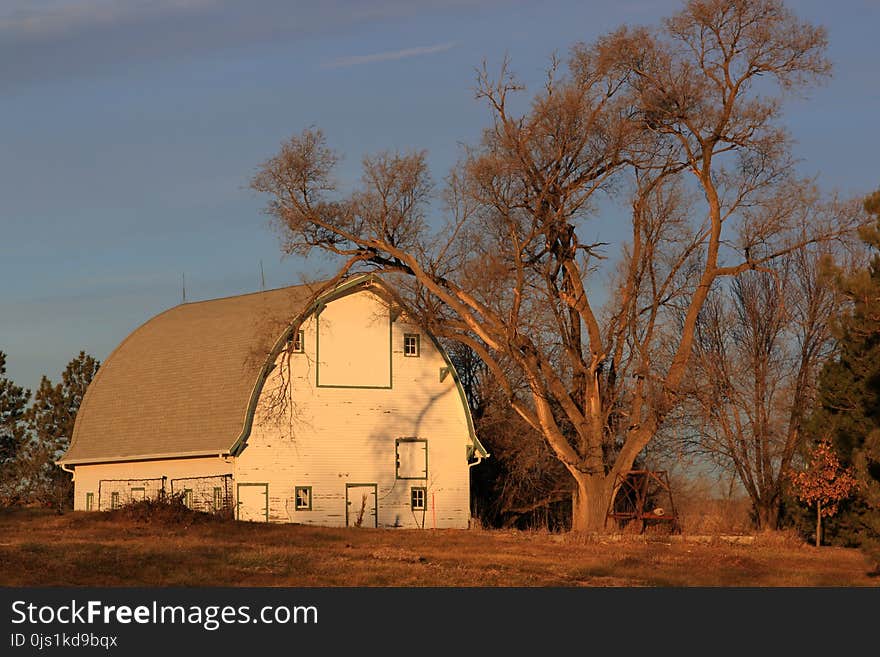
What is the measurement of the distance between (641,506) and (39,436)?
28715mm

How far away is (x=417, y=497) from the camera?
4150cm

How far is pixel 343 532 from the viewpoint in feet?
116

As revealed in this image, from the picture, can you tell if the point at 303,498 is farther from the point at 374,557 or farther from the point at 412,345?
the point at 374,557

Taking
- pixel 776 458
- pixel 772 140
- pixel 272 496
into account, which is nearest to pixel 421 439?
pixel 272 496

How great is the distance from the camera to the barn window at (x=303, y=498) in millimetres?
39625

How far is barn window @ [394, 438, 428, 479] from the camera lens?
4138cm

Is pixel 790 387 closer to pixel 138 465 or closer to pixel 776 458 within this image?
pixel 776 458

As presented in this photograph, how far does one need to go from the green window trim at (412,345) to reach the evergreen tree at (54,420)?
18.1m

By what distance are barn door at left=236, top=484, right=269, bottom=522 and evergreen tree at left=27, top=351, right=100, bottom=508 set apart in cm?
1660

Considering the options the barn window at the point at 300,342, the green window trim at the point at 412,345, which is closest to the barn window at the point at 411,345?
the green window trim at the point at 412,345

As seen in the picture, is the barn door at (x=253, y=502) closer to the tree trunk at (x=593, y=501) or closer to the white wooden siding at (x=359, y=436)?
the white wooden siding at (x=359, y=436)

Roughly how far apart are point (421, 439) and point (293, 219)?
332 inches

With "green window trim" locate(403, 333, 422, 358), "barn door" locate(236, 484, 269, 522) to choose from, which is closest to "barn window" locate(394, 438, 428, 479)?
"green window trim" locate(403, 333, 422, 358)

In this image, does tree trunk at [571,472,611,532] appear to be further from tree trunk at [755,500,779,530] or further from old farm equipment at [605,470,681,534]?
tree trunk at [755,500,779,530]
